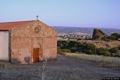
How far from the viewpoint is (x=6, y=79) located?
13.7 meters

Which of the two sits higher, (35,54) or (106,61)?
(35,54)

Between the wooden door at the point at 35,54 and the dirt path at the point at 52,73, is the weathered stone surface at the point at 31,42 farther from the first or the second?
the dirt path at the point at 52,73

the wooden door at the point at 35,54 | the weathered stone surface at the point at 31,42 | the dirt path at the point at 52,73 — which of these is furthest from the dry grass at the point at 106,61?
the wooden door at the point at 35,54

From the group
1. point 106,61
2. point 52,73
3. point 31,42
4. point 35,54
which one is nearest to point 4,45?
point 31,42

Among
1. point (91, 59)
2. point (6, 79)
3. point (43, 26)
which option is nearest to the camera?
point (6, 79)

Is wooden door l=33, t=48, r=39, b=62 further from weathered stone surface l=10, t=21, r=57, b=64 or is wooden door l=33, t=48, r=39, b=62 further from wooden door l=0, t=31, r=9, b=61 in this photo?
wooden door l=0, t=31, r=9, b=61

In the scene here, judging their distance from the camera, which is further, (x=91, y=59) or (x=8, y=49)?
(x=91, y=59)

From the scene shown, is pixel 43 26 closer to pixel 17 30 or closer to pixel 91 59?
pixel 17 30

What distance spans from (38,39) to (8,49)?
13.9 ft

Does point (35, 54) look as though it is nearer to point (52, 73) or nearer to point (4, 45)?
point (4, 45)

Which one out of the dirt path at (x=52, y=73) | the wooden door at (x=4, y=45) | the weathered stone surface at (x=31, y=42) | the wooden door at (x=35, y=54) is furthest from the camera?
the wooden door at (x=35, y=54)

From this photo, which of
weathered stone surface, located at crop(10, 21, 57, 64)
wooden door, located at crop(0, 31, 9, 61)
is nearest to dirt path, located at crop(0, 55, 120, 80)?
weathered stone surface, located at crop(10, 21, 57, 64)

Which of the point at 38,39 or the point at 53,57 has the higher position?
the point at 38,39

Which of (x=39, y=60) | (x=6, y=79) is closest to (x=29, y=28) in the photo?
(x=39, y=60)
